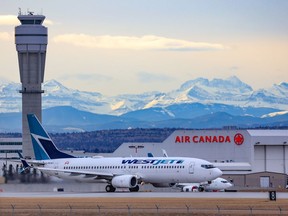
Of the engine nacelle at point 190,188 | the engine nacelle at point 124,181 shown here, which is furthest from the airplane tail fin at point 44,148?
the engine nacelle at point 190,188

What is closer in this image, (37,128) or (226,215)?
(226,215)

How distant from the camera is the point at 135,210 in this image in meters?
76.1

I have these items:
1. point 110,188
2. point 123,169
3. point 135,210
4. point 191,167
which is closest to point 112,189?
point 110,188

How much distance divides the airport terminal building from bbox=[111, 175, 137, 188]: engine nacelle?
40.6m

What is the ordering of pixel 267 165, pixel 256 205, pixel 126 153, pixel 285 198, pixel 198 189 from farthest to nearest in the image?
1. pixel 126 153
2. pixel 267 165
3. pixel 198 189
4. pixel 285 198
5. pixel 256 205

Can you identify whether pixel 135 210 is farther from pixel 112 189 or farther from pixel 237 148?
pixel 237 148

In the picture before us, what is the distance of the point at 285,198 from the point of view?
91.9 m

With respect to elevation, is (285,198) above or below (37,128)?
below

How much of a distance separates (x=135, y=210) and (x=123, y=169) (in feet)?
128

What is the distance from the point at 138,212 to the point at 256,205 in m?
11.4

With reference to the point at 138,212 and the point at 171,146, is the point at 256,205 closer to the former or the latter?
the point at 138,212

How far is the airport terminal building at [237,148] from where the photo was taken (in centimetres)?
15675

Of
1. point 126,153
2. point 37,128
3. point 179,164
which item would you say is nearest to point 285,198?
point 179,164

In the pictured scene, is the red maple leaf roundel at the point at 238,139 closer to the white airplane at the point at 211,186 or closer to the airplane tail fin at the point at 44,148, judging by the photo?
the white airplane at the point at 211,186
